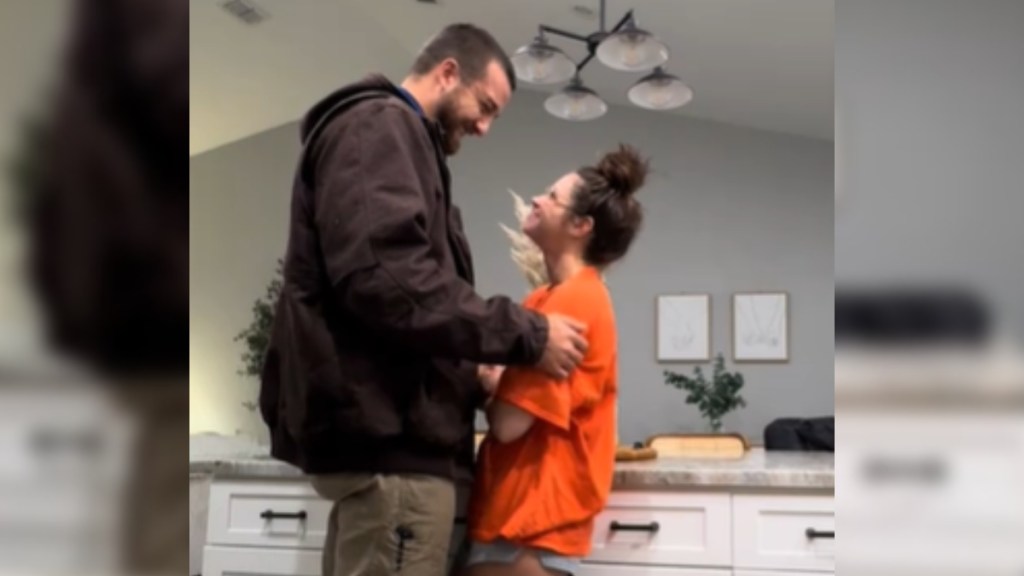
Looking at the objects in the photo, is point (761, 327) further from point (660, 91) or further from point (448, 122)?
point (448, 122)

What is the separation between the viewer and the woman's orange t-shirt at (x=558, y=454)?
123 centimetres

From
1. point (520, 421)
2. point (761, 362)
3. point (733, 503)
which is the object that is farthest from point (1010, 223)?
point (761, 362)

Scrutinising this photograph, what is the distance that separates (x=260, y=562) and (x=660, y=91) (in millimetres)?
2378

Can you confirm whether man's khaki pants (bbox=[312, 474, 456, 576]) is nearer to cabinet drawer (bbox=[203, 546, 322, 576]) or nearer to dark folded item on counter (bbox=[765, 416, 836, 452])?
cabinet drawer (bbox=[203, 546, 322, 576])

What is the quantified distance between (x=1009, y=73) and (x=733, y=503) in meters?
1.23

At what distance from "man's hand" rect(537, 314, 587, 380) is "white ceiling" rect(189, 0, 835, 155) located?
2.83 metres

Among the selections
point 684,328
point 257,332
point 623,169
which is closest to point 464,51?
point 623,169

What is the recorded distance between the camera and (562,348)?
1189 millimetres

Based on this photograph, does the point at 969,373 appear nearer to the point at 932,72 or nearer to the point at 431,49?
the point at 932,72

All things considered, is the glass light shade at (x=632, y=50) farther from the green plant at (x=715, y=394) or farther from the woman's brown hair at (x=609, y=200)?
the green plant at (x=715, y=394)

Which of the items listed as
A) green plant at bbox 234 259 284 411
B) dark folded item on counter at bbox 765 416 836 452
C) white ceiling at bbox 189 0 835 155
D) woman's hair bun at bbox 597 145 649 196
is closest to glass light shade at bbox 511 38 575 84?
white ceiling at bbox 189 0 835 155

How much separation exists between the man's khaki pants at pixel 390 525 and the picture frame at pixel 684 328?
4.42 metres

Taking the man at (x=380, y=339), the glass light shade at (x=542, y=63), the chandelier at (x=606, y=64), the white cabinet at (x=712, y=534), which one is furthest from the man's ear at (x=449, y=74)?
the glass light shade at (x=542, y=63)

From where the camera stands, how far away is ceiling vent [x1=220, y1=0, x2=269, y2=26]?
14.9ft
